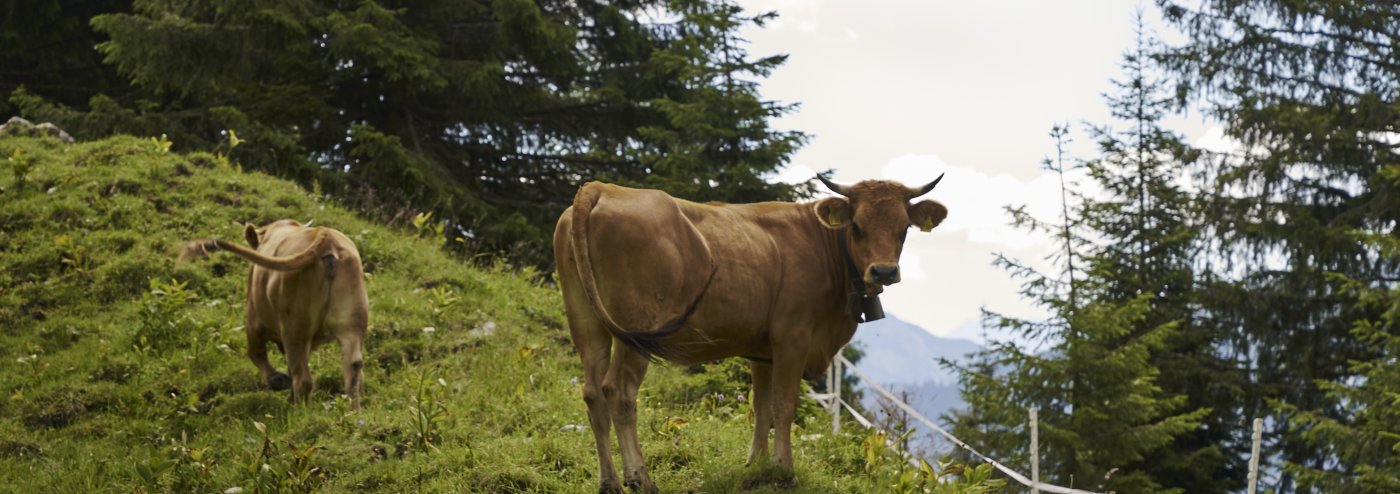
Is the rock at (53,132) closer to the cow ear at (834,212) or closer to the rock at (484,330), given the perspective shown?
the rock at (484,330)

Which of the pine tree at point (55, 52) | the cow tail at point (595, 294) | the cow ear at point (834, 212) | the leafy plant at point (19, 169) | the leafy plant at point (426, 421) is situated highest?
the pine tree at point (55, 52)

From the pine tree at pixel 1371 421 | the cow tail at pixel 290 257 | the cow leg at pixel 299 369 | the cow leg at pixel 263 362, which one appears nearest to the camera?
the cow tail at pixel 290 257

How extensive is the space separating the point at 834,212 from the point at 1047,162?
41.2ft

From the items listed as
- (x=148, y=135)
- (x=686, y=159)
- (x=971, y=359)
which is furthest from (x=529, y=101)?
(x=971, y=359)

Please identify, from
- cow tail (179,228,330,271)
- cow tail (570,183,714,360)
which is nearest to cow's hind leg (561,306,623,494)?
cow tail (570,183,714,360)

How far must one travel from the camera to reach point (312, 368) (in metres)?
10.4

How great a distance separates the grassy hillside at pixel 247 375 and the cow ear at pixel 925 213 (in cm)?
168

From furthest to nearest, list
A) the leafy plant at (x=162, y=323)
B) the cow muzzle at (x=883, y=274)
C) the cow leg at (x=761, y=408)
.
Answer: the leafy plant at (x=162, y=323)
the cow leg at (x=761, y=408)
the cow muzzle at (x=883, y=274)

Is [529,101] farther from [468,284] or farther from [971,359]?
[971,359]

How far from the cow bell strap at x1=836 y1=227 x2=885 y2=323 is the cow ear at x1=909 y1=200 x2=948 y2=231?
1.71 feet

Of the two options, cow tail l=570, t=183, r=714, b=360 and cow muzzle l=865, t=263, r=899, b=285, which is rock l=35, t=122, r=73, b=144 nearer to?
cow tail l=570, t=183, r=714, b=360

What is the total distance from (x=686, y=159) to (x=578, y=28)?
5.08 m

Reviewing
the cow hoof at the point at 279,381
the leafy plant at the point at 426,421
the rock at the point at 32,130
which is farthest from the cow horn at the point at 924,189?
the rock at the point at 32,130

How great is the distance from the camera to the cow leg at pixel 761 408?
7.13m
